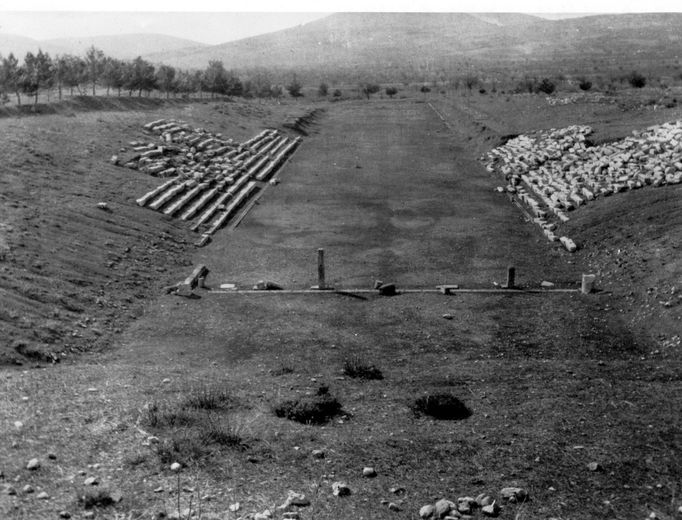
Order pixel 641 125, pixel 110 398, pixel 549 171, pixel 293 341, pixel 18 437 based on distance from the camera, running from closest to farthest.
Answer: pixel 18 437 → pixel 110 398 → pixel 293 341 → pixel 549 171 → pixel 641 125

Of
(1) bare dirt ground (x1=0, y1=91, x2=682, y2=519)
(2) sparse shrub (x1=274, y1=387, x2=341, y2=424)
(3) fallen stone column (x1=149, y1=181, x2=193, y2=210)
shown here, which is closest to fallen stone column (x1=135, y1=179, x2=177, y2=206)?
(3) fallen stone column (x1=149, y1=181, x2=193, y2=210)

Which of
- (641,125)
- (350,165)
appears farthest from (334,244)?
(641,125)

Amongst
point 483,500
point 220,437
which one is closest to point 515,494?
point 483,500

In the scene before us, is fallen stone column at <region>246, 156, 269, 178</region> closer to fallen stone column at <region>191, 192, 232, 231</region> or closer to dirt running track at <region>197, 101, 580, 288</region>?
dirt running track at <region>197, 101, 580, 288</region>

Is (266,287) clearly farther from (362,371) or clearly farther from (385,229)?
(385,229)

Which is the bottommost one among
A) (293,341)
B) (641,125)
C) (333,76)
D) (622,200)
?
(293,341)

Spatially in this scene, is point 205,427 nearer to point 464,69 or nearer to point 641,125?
point 641,125
